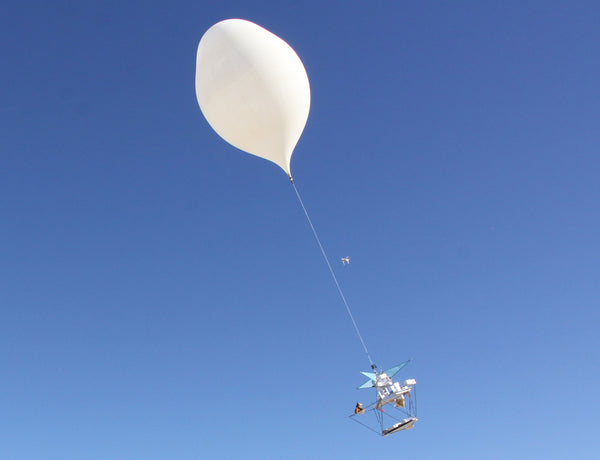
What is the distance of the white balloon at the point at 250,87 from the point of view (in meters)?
17.6

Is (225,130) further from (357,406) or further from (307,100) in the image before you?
(357,406)

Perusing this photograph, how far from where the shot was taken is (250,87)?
17.6m

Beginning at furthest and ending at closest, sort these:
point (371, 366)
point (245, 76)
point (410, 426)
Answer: point (371, 366), point (410, 426), point (245, 76)

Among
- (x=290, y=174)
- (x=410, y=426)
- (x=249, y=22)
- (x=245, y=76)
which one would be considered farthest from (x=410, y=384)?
(x=249, y=22)

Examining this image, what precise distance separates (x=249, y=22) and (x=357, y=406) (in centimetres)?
1403

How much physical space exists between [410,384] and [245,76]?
12.1 metres

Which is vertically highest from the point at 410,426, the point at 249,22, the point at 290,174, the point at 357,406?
the point at 249,22

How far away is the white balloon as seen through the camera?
1758cm

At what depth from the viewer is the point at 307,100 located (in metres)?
19.2

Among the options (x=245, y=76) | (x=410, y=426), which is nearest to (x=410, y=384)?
(x=410, y=426)

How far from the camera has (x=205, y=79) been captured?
18125 millimetres

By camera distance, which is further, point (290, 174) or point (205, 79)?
point (290, 174)

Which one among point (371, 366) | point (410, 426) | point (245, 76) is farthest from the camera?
point (371, 366)

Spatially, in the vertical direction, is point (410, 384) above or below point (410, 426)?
above
